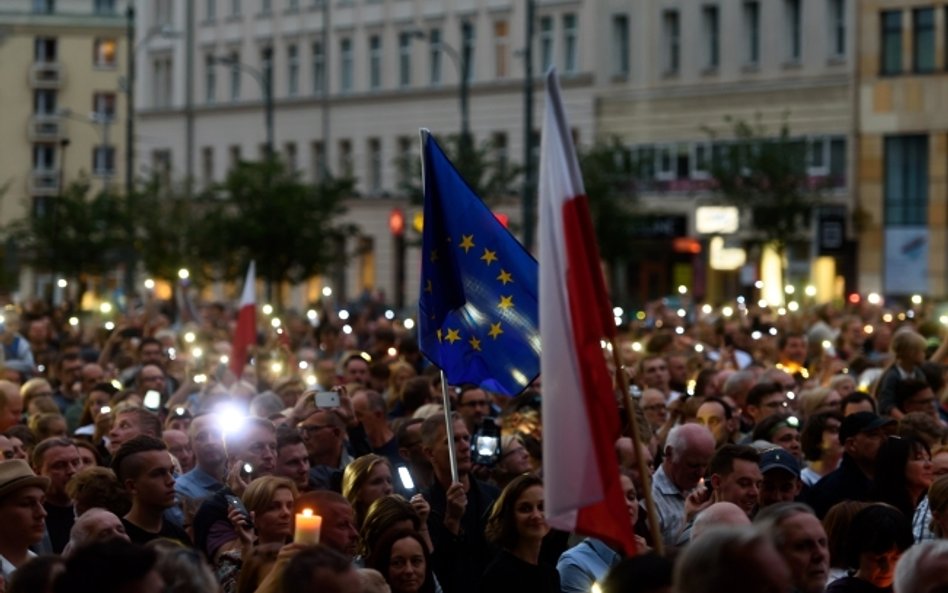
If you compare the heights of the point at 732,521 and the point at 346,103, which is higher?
the point at 346,103

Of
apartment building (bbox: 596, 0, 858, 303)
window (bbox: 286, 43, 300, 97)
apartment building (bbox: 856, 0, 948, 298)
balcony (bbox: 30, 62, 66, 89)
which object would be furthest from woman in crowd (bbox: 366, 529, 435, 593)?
balcony (bbox: 30, 62, 66, 89)

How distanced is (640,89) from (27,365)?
4247 cm

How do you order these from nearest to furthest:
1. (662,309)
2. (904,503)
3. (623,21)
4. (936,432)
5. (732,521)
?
(732,521), (904,503), (936,432), (662,309), (623,21)

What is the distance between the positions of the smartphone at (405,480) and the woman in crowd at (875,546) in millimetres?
3245

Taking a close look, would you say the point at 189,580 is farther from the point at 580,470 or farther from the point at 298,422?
the point at 298,422

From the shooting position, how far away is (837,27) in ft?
197

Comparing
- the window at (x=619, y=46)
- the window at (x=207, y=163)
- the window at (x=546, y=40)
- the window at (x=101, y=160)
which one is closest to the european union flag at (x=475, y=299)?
the window at (x=619, y=46)

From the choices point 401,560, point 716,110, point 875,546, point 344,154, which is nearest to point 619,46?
point 716,110

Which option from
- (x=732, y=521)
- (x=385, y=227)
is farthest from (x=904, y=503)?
(x=385, y=227)

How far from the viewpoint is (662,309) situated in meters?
32.5

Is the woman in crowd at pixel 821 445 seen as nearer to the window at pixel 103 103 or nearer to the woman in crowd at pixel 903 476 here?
the woman in crowd at pixel 903 476

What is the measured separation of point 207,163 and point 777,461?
71305mm

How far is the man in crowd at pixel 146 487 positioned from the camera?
463 inches

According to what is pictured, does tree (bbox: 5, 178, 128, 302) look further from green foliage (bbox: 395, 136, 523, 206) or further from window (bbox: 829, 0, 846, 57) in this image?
window (bbox: 829, 0, 846, 57)
